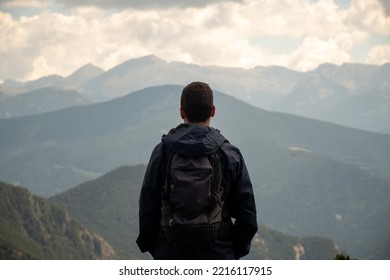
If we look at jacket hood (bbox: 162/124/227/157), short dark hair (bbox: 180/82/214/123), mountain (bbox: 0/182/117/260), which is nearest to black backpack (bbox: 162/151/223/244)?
jacket hood (bbox: 162/124/227/157)

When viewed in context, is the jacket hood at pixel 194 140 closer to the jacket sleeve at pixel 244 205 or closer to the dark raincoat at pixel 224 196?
the dark raincoat at pixel 224 196

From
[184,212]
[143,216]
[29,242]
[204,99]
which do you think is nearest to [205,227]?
[184,212]

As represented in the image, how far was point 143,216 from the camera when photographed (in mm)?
7609

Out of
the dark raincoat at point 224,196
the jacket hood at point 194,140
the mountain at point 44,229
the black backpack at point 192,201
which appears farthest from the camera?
the mountain at point 44,229

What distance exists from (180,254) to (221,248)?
0.55 m

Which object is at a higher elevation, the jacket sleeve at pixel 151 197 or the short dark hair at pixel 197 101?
the short dark hair at pixel 197 101

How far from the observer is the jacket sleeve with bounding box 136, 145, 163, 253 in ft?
24.8

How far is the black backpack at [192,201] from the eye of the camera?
23.7ft

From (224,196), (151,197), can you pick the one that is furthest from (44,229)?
(224,196)

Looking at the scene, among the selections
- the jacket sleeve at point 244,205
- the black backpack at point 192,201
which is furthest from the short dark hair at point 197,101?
the jacket sleeve at point 244,205

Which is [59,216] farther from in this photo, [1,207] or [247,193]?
[247,193]

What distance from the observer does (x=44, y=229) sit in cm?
17875
